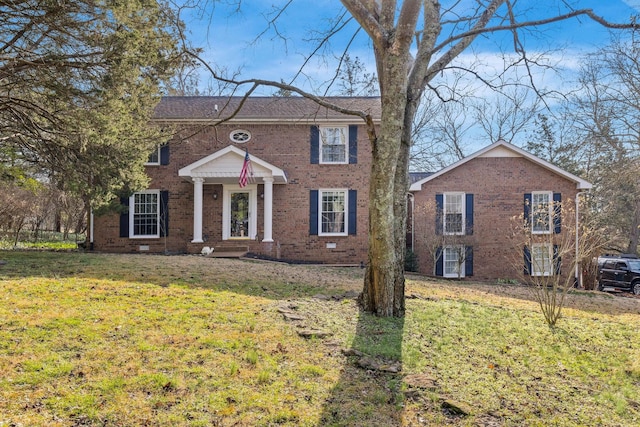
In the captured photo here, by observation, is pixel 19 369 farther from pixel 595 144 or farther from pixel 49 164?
pixel 595 144

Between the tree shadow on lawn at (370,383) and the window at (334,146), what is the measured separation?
11117 millimetres

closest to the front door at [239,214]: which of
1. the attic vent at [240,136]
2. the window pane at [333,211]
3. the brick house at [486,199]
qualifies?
the attic vent at [240,136]

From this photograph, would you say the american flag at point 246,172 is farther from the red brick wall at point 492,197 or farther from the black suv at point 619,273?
the black suv at point 619,273

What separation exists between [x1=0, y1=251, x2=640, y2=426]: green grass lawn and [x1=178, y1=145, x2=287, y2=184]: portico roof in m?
8.29

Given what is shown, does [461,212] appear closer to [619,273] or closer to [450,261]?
[450,261]

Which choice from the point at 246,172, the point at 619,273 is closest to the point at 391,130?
the point at 246,172

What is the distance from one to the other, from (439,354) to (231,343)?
2.38 metres

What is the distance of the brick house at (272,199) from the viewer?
15922 mm

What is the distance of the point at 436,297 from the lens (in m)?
8.42

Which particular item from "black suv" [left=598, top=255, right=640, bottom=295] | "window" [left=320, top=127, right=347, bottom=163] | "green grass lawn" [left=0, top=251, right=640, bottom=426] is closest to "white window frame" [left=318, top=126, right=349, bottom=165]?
"window" [left=320, top=127, right=347, bottom=163]

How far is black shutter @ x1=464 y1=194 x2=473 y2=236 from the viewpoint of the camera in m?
16.6

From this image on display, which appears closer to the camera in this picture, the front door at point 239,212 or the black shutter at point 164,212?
the black shutter at point 164,212

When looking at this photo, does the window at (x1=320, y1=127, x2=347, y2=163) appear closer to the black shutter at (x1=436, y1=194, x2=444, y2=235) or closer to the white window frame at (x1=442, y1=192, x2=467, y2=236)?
the black shutter at (x1=436, y1=194, x2=444, y2=235)

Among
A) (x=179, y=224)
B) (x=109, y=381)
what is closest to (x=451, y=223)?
(x=179, y=224)
